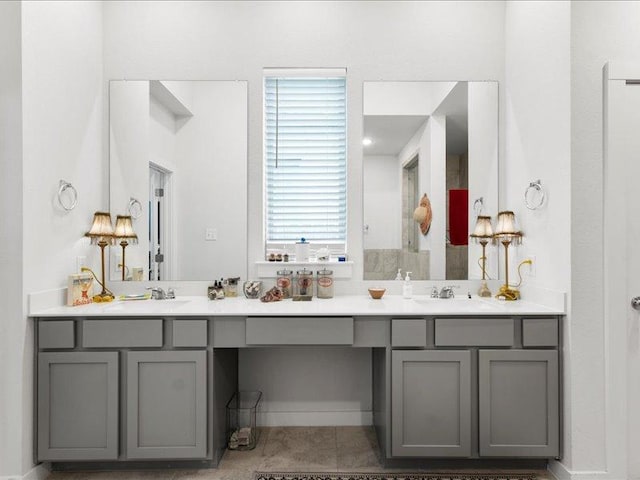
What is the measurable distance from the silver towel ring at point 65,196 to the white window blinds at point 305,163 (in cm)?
118

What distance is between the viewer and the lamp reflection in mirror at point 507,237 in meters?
2.63

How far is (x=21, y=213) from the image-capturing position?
2113 millimetres

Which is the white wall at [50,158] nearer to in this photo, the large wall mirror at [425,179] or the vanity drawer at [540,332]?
the large wall mirror at [425,179]

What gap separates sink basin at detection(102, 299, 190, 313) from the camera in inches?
89.0

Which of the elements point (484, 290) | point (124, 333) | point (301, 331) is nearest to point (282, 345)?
point (301, 331)

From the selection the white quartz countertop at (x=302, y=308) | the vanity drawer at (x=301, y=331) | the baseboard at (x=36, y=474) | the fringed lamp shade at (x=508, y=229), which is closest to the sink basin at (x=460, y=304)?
the white quartz countertop at (x=302, y=308)

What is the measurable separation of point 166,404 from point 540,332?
6.62 feet

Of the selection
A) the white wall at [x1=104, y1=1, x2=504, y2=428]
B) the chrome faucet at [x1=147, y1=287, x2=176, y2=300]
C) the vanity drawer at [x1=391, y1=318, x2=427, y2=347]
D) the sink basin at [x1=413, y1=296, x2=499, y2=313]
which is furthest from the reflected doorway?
the sink basin at [x1=413, y1=296, x2=499, y2=313]

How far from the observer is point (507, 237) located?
2660 millimetres

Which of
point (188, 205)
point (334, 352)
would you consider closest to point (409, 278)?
point (334, 352)

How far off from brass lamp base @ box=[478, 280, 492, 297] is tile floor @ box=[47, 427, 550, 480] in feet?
3.44

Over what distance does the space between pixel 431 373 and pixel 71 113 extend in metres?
2.57

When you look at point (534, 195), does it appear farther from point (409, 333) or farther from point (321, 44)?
point (321, 44)

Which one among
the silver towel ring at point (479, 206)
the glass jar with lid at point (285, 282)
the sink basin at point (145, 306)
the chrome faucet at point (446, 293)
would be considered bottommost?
the sink basin at point (145, 306)
